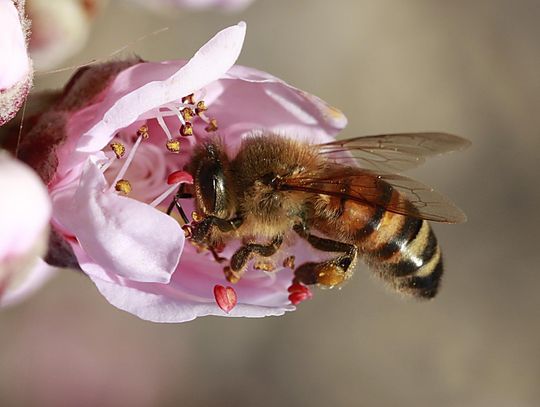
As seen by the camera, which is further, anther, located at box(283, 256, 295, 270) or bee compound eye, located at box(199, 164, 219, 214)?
anther, located at box(283, 256, 295, 270)

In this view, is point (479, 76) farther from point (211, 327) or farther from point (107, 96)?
point (107, 96)

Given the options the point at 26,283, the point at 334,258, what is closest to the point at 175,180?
the point at 334,258

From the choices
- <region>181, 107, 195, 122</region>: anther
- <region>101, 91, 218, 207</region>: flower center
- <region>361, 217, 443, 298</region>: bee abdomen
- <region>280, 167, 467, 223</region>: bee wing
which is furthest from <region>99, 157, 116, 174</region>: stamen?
<region>361, 217, 443, 298</region>: bee abdomen

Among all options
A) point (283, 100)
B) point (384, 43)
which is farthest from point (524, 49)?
point (283, 100)

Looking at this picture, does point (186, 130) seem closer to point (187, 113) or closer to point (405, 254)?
point (187, 113)

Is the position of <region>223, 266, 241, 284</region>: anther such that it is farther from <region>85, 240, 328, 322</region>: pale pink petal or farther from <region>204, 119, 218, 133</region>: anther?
<region>204, 119, 218, 133</region>: anther

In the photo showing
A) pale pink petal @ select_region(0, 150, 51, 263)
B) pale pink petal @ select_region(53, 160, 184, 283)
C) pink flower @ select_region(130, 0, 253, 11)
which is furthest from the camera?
pink flower @ select_region(130, 0, 253, 11)

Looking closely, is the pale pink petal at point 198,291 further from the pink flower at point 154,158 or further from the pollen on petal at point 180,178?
the pollen on petal at point 180,178
